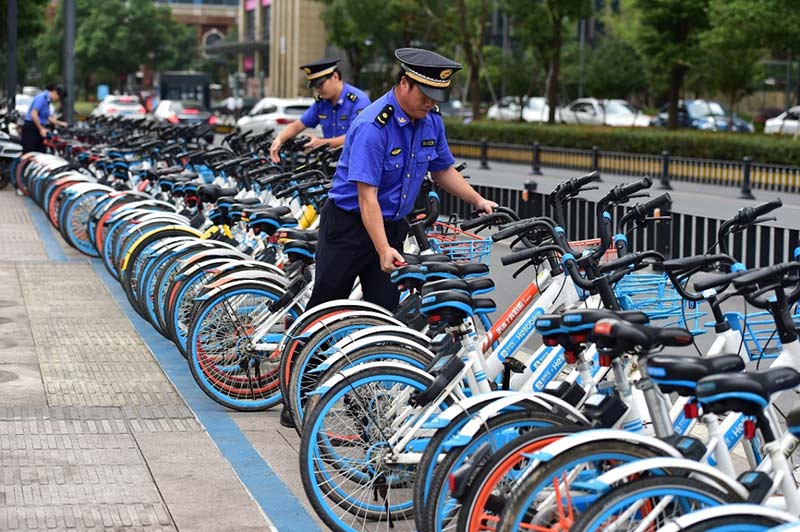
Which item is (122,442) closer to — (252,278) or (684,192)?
(252,278)

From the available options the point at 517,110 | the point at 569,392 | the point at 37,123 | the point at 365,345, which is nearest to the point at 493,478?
the point at 569,392

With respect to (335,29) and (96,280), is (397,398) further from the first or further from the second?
(335,29)

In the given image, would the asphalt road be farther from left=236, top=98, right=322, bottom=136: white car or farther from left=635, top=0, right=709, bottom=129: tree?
left=236, top=98, right=322, bottom=136: white car

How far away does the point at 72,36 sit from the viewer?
25.7 m

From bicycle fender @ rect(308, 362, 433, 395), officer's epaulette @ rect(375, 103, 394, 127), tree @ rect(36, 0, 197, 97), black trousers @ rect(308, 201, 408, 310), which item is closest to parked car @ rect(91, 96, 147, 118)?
tree @ rect(36, 0, 197, 97)

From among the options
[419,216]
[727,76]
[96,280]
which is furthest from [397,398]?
[727,76]

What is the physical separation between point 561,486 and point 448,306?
1409 millimetres

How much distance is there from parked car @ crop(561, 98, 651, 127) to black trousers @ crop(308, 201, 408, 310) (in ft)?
150

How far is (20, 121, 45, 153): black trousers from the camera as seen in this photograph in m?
22.0

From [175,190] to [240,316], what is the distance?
3720 mm

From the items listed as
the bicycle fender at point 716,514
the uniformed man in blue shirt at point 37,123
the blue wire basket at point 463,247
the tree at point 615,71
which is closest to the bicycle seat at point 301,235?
the blue wire basket at point 463,247

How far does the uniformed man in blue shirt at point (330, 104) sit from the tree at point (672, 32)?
2895 cm

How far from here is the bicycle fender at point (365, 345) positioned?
18.6 feet

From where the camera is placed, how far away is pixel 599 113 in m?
54.3
